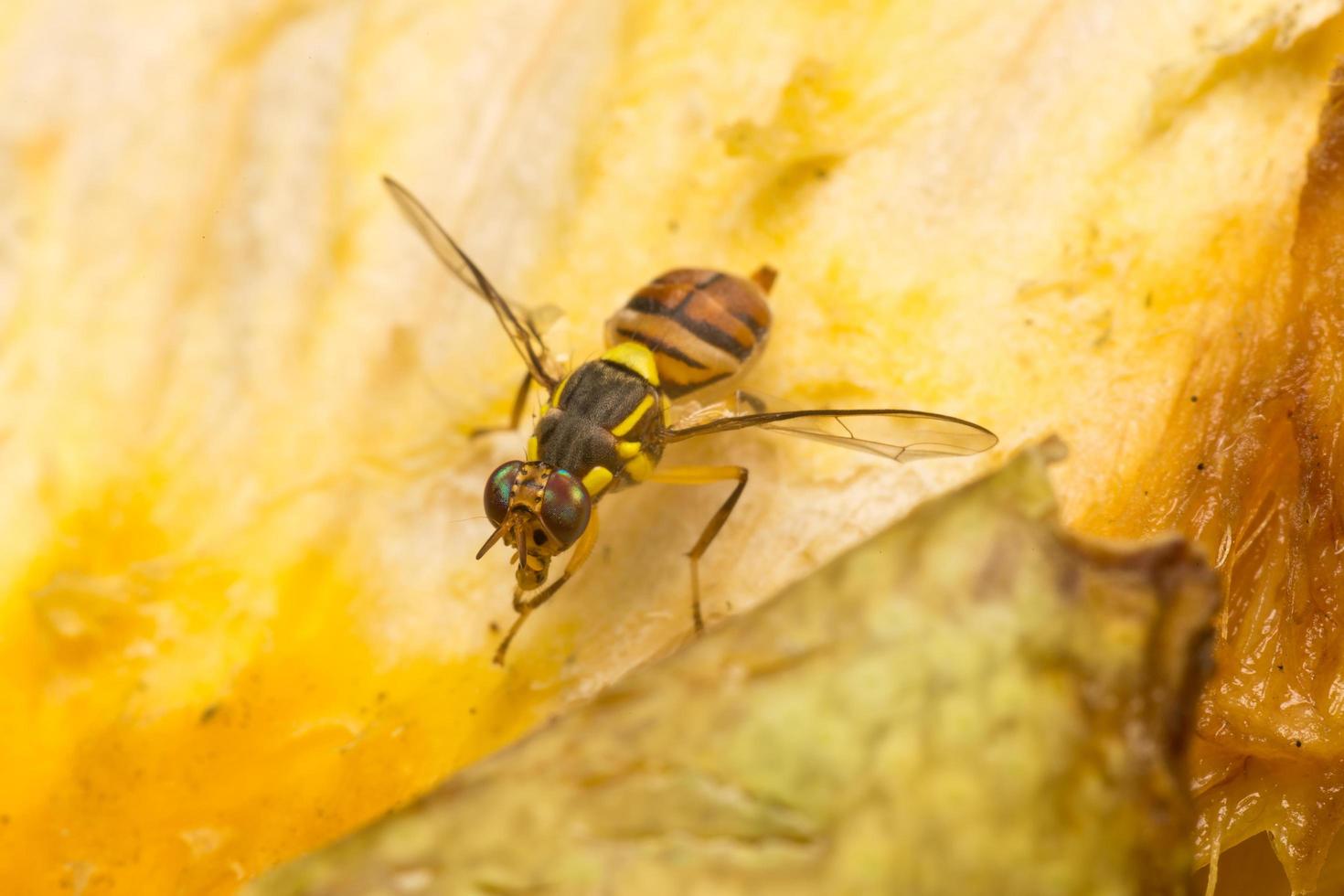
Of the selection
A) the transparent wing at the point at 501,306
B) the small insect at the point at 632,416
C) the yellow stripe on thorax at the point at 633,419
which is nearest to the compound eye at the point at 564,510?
the small insect at the point at 632,416

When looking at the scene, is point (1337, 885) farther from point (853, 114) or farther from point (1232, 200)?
point (853, 114)

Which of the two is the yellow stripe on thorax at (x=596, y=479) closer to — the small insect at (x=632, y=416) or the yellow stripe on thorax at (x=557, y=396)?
the small insect at (x=632, y=416)

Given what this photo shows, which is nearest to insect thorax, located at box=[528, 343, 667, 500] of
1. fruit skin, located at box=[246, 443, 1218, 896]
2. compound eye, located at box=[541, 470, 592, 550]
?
compound eye, located at box=[541, 470, 592, 550]

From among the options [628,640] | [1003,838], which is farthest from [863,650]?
[628,640]

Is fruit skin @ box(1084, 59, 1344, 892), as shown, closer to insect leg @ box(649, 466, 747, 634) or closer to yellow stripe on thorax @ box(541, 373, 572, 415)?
insect leg @ box(649, 466, 747, 634)

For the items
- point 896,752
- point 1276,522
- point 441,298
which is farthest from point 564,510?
point 1276,522

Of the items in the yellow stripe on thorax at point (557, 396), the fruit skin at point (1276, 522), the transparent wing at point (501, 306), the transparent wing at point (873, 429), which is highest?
the transparent wing at point (501, 306)

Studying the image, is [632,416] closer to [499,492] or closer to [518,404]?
[518,404]

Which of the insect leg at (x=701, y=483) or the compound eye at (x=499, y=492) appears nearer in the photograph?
the insect leg at (x=701, y=483)
